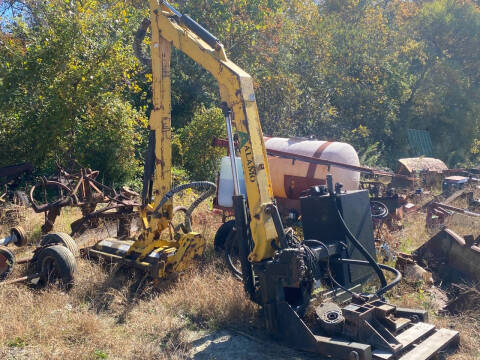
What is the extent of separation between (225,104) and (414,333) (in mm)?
2983

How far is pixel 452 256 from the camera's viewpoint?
6336mm

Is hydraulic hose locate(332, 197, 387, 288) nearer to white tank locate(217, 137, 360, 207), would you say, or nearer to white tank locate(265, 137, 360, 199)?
white tank locate(217, 137, 360, 207)

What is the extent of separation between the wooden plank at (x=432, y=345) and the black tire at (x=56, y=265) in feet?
13.6

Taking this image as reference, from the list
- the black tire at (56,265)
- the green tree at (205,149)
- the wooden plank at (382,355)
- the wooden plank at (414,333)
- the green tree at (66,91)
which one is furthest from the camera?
the green tree at (205,149)

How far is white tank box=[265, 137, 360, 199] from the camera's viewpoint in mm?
8531

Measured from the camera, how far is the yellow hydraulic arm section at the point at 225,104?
15.4ft

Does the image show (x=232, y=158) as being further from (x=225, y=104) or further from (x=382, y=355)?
(x=382, y=355)

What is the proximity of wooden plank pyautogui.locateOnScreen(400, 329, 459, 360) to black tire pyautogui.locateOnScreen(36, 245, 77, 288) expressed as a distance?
4152 mm

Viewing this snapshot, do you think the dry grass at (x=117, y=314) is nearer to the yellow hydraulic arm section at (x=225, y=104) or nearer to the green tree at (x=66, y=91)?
the yellow hydraulic arm section at (x=225, y=104)

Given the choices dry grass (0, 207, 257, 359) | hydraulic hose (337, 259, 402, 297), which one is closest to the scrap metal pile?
dry grass (0, 207, 257, 359)

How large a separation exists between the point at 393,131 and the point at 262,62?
8.07 meters

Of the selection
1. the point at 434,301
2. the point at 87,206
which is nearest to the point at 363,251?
the point at 434,301

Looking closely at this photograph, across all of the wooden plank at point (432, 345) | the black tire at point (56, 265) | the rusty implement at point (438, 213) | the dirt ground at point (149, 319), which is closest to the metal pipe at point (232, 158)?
the dirt ground at point (149, 319)

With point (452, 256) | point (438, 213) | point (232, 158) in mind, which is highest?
point (232, 158)
